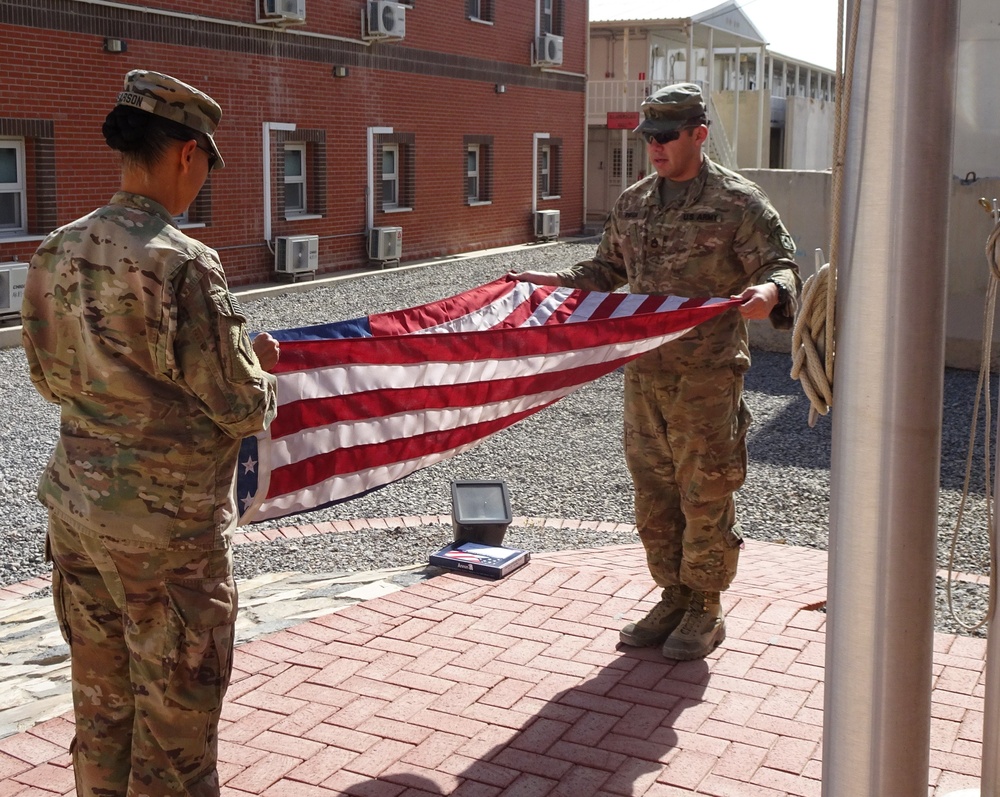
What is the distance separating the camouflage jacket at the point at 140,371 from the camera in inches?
112

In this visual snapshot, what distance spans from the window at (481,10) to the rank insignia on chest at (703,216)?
70.5 ft

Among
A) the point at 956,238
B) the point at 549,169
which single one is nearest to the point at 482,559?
the point at 956,238

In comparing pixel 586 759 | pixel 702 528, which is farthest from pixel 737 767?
pixel 702 528

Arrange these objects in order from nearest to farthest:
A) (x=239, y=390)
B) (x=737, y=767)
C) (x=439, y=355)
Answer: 1. (x=239, y=390)
2. (x=737, y=767)
3. (x=439, y=355)

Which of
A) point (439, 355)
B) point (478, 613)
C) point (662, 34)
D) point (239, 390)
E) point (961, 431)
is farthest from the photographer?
point (662, 34)

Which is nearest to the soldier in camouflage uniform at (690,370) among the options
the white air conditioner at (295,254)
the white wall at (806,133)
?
the white air conditioner at (295,254)

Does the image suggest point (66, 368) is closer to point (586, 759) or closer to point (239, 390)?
point (239, 390)

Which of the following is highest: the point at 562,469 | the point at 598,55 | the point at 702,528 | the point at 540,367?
the point at 598,55

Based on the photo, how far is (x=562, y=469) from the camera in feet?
30.2

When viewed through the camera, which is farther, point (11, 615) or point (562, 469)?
point (562, 469)

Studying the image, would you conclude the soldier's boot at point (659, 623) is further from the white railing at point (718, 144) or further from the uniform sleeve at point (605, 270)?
the white railing at point (718, 144)

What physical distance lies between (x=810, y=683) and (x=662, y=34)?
31788 millimetres

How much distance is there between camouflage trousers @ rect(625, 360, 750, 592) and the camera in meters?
4.69

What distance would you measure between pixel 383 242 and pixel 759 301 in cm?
1776
